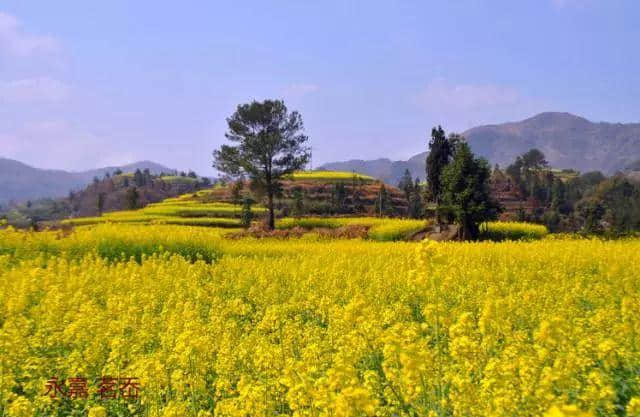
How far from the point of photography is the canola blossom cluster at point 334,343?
3.69 meters

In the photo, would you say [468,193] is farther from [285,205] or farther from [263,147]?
[285,205]

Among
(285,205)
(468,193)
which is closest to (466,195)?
(468,193)

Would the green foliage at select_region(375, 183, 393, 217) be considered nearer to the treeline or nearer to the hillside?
the hillside

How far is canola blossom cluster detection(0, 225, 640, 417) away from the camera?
3.69 meters

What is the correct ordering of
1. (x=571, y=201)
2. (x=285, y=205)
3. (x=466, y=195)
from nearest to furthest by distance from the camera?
1. (x=466, y=195)
2. (x=285, y=205)
3. (x=571, y=201)

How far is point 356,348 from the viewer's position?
5168 mm

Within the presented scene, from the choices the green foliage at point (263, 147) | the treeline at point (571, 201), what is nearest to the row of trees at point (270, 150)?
the green foliage at point (263, 147)

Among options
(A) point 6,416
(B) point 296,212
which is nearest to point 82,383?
Result: (A) point 6,416

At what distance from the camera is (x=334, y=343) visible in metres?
5.89

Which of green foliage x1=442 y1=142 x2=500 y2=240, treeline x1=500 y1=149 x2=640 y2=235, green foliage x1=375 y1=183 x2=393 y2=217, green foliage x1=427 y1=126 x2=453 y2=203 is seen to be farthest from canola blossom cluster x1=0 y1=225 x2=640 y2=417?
green foliage x1=375 y1=183 x2=393 y2=217

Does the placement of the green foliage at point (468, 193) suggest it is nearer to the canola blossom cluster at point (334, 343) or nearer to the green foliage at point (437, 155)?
the green foliage at point (437, 155)

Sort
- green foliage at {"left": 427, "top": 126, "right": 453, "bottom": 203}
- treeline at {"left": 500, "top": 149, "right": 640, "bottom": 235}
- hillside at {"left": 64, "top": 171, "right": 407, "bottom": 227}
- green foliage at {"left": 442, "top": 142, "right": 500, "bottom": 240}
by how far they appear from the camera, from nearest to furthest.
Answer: green foliage at {"left": 442, "top": 142, "right": 500, "bottom": 240} < green foliage at {"left": 427, "top": 126, "right": 453, "bottom": 203} < hillside at {"left": 64, "top": 171, "right": 407, "bottom": 227} < treeline at {"left": 500, "top": 149, "right": 640, "bottom": 235}

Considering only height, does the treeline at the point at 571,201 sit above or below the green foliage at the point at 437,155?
below

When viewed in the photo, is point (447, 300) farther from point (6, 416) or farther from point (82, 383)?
point (6, 416)
